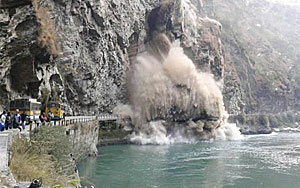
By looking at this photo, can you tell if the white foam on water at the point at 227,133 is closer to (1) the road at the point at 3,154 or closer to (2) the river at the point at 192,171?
(2) the river at the point at 192,171

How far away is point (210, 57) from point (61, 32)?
145ft

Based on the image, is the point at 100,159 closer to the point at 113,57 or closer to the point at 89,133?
the point at 89,133

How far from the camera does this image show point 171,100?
65.8m

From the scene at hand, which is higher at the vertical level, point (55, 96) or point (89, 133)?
point (55, 96)

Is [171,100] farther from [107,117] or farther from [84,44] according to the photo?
[84,44]

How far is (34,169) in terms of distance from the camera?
11.7 metres

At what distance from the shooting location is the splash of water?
6319 centimetres

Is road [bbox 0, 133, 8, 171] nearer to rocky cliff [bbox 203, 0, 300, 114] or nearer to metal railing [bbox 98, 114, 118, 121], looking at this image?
metal railing [bbox 98, 114, 118, 121]

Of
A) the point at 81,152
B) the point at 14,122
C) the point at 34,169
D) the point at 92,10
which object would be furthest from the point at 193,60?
the point at 34,169

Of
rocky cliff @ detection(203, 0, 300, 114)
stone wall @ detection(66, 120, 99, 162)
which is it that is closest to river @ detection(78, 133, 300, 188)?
stone wall @ detection(66, 120, 99, 162)

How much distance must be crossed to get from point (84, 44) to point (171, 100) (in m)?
21.8

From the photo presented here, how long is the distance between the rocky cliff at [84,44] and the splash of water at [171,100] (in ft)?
10.0

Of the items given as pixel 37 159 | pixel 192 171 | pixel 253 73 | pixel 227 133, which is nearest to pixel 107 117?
pixel 227 133

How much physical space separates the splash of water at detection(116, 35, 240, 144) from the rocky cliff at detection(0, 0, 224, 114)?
120 inches
